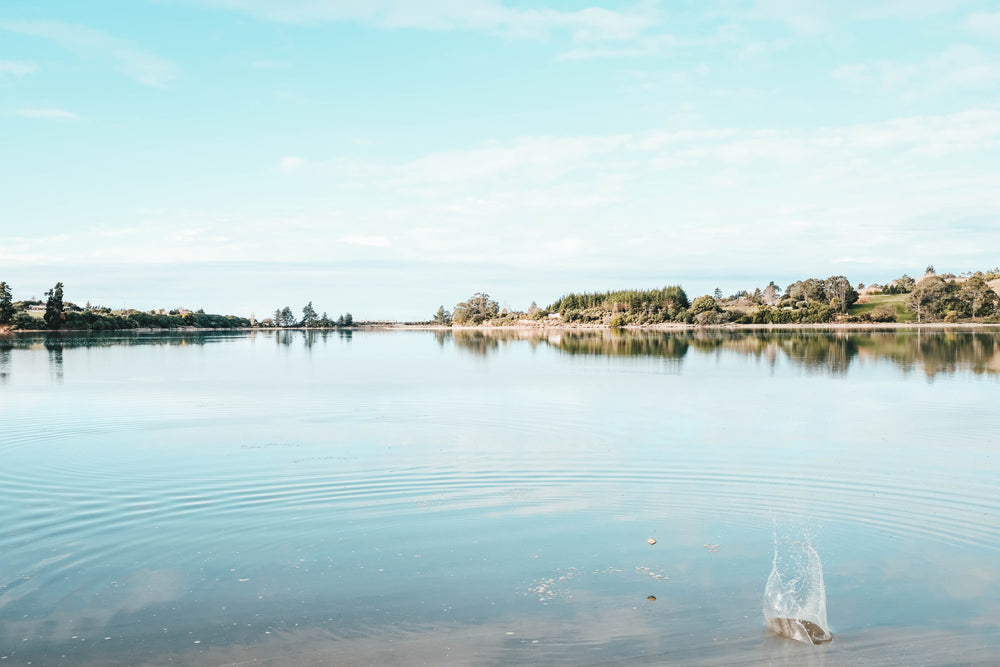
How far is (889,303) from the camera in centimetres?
16400

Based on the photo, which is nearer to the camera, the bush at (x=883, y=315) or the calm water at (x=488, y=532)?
the calm water at (x=488, y=532)

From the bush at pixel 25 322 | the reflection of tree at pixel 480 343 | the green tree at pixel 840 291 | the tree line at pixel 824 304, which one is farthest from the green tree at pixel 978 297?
the bush at pixel 25 322

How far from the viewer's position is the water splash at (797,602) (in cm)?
699

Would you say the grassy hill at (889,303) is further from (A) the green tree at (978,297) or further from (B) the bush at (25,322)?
(B) the bush at (25,322)

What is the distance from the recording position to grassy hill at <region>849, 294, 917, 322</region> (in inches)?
5781

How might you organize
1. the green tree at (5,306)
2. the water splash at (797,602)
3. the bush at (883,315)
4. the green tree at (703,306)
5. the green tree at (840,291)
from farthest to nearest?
the green tree at (703,306) < the green tree at (840,291) < the bush at (883,315) < the green tree at (5,306) < the water splash at (797,602)

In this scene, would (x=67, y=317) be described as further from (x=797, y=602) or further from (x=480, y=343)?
(x=797, y=602)

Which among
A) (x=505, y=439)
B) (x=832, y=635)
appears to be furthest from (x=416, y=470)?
(x=832, y=635)

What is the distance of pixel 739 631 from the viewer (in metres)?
7.01

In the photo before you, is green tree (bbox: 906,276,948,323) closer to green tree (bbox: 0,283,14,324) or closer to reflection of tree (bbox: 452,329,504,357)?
reflection of tree (bbox: 452,329,504,357)

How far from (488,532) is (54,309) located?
145 metres

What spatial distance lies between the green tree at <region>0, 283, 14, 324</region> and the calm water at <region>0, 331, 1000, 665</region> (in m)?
119

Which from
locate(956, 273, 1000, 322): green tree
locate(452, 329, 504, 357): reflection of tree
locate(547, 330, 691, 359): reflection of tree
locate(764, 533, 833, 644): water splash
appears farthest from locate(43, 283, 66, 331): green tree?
locate(956, 273, 1000, 322): green tree

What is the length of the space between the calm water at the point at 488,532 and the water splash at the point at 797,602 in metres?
0.17
